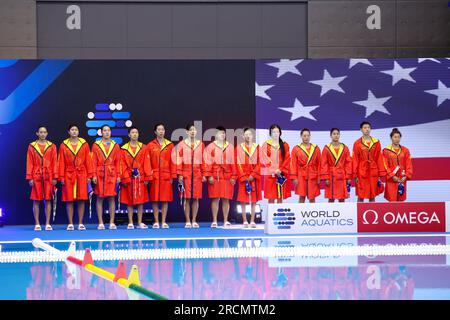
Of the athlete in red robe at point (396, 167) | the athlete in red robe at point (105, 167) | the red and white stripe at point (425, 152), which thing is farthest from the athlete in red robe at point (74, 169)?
the athlete in red robe at point (396, 167)

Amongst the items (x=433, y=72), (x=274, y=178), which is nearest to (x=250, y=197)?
(x=274, y=178)

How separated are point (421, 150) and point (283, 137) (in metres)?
2.89

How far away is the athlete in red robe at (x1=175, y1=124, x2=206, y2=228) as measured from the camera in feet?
47.9

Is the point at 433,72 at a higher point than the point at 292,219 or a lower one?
higher

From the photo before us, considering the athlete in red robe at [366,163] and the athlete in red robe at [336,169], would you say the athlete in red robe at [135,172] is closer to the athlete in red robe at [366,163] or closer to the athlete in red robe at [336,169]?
the athlete in red robe at [336,169]

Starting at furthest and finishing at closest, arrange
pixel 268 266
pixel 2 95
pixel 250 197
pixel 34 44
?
pixel 34 44, pixel 2 95, pixel 250 197, pixel 268 266

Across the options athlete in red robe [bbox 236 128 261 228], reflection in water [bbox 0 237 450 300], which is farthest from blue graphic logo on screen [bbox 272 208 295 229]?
reflection in water [bbox 0 237 450 300]

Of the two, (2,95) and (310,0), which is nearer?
(2,95)

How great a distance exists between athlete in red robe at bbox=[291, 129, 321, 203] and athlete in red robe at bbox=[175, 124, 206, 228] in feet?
5.78

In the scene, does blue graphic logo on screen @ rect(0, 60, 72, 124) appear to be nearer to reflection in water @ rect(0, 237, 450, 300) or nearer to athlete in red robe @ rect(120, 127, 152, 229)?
athlete in red robe @ rect(120, 127, 152, 229)

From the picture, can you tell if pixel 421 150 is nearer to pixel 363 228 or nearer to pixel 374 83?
pixel 374 83

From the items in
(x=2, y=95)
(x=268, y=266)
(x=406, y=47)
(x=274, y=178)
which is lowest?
(x=268, y=266)

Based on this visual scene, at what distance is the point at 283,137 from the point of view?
15594 mm

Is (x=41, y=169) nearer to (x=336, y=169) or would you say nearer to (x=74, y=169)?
(x=74, y=169)
